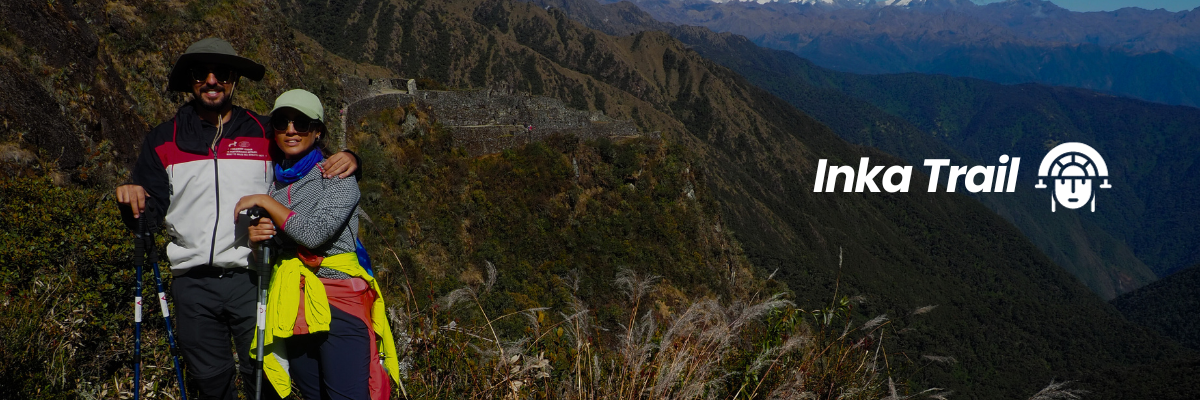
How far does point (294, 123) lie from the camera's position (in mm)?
3109

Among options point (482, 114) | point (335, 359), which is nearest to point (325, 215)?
point (335, 359)

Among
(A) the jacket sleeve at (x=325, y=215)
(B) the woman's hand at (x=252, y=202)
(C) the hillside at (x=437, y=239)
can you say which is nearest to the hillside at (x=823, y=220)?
(C) the hillside at (x=437, y=239)

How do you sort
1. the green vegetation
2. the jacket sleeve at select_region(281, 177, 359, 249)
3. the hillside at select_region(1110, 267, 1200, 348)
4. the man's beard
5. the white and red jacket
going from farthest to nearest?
the hillside at select_region(1110, 267, 1200, 348)
the green vegetation
the man's beard
the white and red jacket
the jacket sleeve at select_region(281, 177, 359, 249)

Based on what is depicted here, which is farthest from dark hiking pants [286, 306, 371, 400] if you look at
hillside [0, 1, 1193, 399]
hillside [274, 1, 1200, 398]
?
hillside [274, 1, 1200, 398]

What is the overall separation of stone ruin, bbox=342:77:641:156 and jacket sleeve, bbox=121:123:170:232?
596 inches

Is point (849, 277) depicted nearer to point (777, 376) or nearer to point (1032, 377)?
point (1032, 377)

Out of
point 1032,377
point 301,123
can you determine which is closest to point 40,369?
point 301,123

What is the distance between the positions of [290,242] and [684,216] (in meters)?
25.2

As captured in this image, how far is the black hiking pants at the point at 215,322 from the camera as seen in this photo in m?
3.30

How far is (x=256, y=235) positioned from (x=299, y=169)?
43 centimetres

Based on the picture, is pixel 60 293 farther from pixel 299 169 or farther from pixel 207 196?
pixel 299 169

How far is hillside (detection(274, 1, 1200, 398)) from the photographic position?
315ft

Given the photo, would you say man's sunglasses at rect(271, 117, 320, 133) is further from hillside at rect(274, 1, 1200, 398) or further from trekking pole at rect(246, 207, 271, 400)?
hillside at rect(274, 1, 1200, 398)

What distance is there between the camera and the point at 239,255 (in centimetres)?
329
